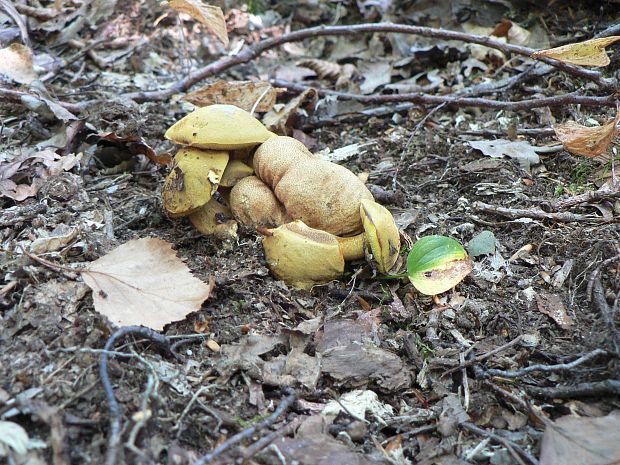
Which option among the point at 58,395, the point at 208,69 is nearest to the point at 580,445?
the point at 58,395

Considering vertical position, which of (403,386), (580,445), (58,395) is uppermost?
(58,395)

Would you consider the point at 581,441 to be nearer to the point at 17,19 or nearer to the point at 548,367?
the point at 548,367

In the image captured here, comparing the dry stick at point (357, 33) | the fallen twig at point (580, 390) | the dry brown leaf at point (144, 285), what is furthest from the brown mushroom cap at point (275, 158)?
the dry stick at point (357, 33)

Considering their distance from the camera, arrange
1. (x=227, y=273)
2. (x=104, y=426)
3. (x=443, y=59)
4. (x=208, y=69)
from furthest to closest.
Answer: (x=443, y=59) < (x=208, y=69) < (x=227, y=273) < (x=104, y=426)

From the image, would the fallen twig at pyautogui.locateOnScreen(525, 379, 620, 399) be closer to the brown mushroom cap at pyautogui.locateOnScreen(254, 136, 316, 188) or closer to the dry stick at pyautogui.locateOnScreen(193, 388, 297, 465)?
the dry stick at pyautogui.locateOnScreen(193, 388, 297, 465)

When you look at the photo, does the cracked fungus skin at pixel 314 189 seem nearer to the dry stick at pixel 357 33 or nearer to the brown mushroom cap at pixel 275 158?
the brown mushroom cap at pixel 275 158

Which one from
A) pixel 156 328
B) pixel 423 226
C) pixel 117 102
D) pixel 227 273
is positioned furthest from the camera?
pixel 117 102

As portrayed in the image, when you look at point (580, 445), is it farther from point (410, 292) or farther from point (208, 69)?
point (208, 69)
